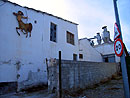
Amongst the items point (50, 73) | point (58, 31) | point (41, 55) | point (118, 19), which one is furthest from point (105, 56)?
point (118, 19)

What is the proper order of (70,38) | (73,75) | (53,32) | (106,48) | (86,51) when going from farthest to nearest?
(106,48), (86,51), (70,38), (53,32), (73,75)

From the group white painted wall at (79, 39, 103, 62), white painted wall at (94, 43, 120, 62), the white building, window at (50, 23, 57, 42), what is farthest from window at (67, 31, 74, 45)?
white painted wall at (94, 43, 120, 62)

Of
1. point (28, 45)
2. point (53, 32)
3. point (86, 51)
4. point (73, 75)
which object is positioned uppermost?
point (53, 32)

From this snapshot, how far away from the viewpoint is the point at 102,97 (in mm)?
4785

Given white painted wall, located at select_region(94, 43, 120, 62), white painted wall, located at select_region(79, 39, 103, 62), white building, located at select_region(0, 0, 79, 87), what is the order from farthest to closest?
white painted wall, located at select_region(94, 43, 120, 62), white painted wall, located at select_region(79, 39, 103, 62), white building, located at select_region(0, 0, 79, 87)

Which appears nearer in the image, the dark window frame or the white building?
the white building

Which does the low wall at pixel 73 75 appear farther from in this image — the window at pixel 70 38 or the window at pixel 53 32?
the window at pixel 70 38

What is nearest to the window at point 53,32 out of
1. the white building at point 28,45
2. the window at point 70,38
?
the white building at point 28,45

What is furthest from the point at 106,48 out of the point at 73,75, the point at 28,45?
the point at 28,45

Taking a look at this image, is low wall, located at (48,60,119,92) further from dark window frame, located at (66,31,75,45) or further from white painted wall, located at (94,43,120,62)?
white painted wall, located at (94,43,120,62)

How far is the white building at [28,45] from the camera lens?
20.2 feet

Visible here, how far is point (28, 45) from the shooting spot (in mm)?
7234

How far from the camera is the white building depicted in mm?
6160

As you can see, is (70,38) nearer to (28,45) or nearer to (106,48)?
(28,45)
